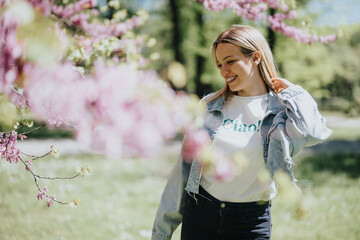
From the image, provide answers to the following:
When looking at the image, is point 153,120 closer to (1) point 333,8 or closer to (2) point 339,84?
(1) point 333,8

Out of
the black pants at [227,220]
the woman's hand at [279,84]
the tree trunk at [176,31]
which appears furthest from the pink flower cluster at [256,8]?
the tree trunk at [176,31]

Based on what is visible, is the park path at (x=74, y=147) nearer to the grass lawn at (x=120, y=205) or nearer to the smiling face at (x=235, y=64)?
the grass lawn at (x=120, y=205)

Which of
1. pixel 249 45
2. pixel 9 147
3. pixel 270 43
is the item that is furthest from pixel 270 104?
pixel 270 43

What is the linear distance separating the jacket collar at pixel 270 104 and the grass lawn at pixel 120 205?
76.9 inches

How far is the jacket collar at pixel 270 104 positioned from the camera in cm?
204

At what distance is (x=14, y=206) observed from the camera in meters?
5.31

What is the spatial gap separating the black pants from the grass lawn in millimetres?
1811

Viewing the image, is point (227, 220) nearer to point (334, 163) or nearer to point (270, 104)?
point (270, 104)

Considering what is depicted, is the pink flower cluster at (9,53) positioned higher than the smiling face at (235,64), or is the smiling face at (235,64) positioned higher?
the smiling face at (235,64)

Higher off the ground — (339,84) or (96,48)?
(339,84)

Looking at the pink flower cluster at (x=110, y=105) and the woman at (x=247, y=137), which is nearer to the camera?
the pink flower cluster at (x=110, y=105)

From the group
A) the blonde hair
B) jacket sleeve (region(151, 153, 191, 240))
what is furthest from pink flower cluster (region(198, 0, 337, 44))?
jacket sleeve (region(151, 153, 191, 240))

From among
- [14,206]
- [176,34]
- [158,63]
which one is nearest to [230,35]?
[14,206]

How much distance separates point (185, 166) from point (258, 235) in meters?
0.64
